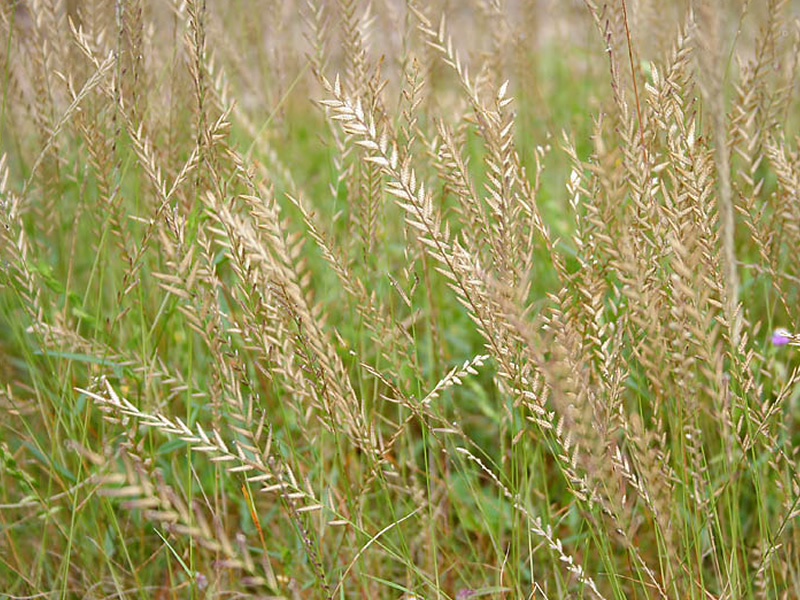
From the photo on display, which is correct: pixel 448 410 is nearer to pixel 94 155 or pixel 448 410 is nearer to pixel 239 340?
pixel 239 340

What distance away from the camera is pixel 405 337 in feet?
4.30

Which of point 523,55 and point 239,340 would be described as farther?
point 523,55

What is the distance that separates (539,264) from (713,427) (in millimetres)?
693

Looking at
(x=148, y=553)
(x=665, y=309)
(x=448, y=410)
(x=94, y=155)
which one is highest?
(x=94, y=155)

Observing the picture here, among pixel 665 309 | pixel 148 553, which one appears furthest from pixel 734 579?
pixel 148 553

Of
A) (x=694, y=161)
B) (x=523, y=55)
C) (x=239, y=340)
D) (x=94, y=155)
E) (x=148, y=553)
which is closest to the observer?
(x=694, y=161)

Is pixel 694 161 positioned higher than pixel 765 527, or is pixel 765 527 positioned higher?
pixel 694 161

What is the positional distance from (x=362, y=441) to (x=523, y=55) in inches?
52.9

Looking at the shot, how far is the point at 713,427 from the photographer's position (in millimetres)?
1514

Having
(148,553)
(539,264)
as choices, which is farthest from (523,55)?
(148,553)

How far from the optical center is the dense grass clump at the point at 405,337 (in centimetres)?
87

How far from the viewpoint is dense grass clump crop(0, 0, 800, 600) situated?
0.87 metres

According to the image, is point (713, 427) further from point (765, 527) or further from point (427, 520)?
point (427, 520)

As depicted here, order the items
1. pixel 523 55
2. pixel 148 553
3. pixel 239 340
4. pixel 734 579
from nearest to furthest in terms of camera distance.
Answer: pixel 734 579
pixel 148 553
pixel 239 340
pixel 523 55
